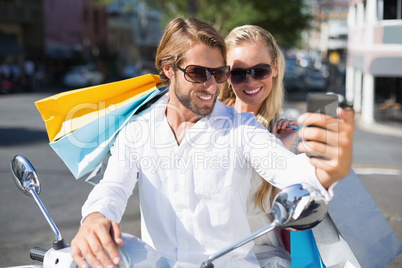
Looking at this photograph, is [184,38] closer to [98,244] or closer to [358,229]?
[98,244]

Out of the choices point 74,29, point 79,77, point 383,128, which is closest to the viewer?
point 383,128

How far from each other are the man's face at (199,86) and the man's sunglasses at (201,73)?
0.05 feet

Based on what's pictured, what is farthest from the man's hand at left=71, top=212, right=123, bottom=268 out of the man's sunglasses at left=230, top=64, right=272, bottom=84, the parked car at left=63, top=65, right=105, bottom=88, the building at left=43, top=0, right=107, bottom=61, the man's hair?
the building at left=43, top=0, right=107, bottom=61

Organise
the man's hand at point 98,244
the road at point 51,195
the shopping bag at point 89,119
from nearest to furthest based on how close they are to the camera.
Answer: the man's hand at point 98,244 < the shopping bag at point 89,119 < the road at point 51,195

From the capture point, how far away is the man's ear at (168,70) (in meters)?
2.19

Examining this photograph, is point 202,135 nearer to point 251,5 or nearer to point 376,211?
point 376,211

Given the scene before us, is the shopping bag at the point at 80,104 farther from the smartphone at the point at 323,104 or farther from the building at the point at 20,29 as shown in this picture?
the building at the point at 20,29

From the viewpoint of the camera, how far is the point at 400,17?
17047mm

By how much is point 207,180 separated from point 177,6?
86.9 ft

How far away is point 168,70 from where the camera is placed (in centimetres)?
222

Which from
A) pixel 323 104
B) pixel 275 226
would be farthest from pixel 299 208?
pixel 323 104

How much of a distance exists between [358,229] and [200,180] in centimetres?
71

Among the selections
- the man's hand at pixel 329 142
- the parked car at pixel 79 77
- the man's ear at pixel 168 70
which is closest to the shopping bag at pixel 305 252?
the man's hand at pixel 329 142

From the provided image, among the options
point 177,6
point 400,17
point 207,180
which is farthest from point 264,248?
point 177,6
